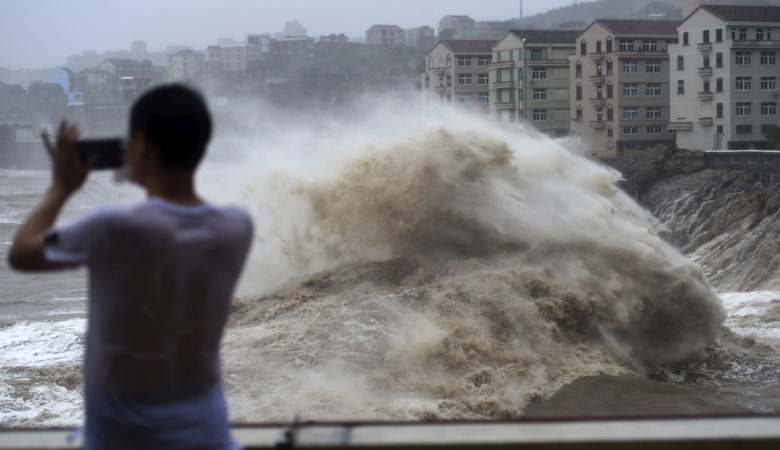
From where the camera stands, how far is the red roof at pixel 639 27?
53969 millimetres

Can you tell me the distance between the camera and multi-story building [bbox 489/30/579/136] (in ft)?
191

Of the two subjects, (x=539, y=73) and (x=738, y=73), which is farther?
(x=539, y=73)

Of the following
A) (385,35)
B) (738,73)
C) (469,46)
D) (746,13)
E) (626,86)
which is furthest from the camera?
(385,35)

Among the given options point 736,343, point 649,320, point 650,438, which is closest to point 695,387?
point 649,320

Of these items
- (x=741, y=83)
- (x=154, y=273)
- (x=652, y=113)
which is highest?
(x=741, y=83)

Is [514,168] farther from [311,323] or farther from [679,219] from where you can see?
[679,219]

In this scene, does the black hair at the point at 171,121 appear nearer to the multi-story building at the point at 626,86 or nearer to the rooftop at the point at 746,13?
the rooftop at the point at 746,13

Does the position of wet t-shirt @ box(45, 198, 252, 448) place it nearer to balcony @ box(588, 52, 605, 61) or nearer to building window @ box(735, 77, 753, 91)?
building window @ box(735, 77, 753, 91)

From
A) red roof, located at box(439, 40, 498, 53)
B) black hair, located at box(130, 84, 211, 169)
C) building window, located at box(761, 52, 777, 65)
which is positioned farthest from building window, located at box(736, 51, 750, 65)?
black hair, located at box(130, 84, 211, 169)

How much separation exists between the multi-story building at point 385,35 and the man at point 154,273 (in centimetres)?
11150

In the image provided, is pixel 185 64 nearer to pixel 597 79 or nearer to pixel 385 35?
pixel 597 79

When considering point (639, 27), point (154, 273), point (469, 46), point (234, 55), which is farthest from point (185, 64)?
point (154, 273)

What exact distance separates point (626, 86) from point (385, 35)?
2590 inches

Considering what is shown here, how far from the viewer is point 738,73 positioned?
151 feet
